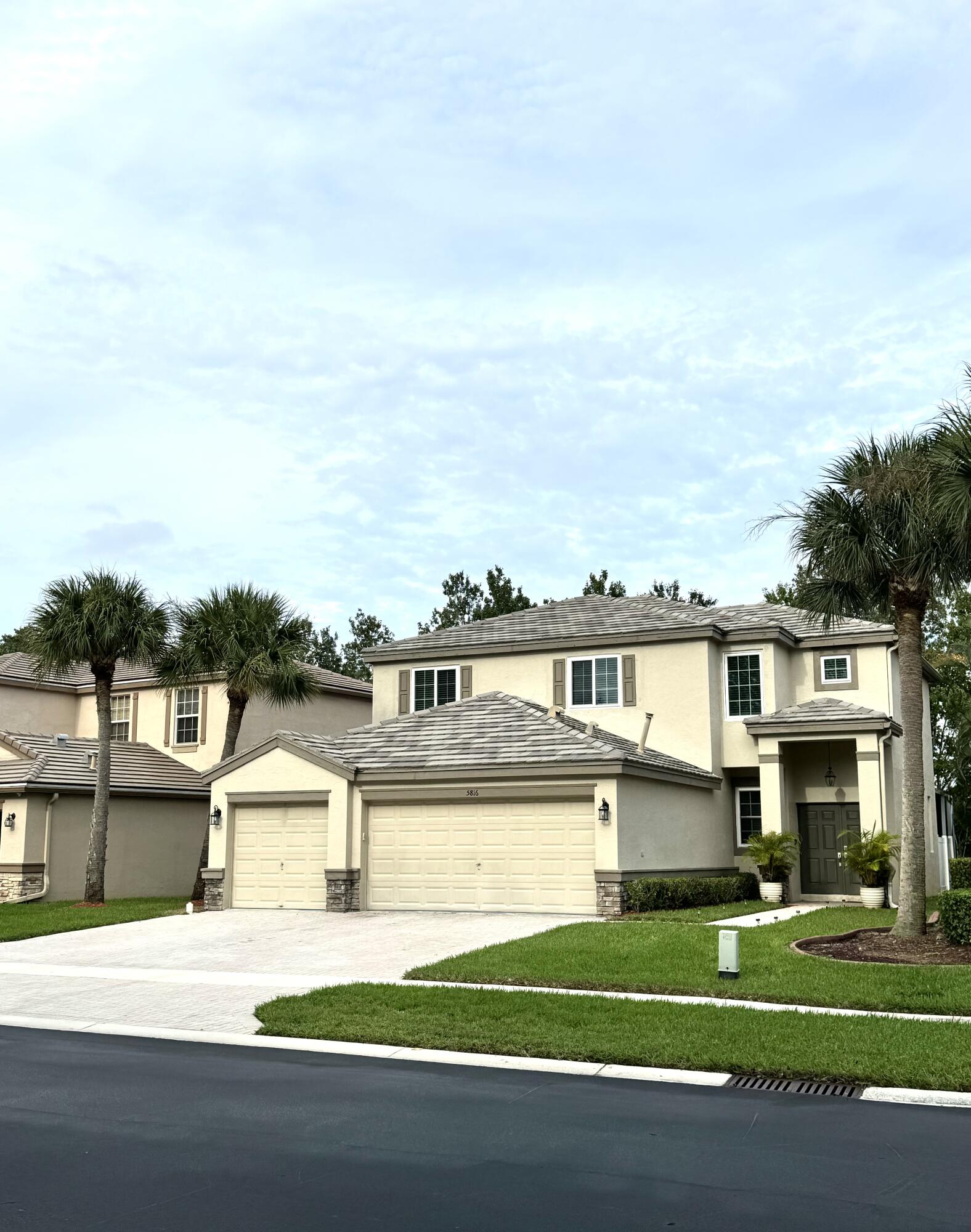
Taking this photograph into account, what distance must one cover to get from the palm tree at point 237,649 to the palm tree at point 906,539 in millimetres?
15068

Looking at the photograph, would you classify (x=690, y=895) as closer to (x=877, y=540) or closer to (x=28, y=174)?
(x=877, y=540)

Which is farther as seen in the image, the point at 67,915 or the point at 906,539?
the point at 67,915

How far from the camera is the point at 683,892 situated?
23.8m

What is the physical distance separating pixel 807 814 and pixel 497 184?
18.7 meters

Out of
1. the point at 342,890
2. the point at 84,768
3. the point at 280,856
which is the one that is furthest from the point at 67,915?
the point at 84,768

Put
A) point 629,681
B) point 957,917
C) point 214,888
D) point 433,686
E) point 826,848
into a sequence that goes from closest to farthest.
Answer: point 957,917 < point 214,888 < point 826,848 < point 629,681 < point 433,686

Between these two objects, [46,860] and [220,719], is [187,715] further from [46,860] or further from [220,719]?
[46,860]

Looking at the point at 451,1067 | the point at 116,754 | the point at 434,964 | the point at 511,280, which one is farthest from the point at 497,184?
the point at 116,754

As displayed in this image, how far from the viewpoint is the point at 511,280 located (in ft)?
65.8

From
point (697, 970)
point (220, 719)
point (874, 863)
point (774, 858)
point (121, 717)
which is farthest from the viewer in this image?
point (121, 717)

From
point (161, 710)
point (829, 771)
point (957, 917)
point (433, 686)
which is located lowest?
point (957, 917)

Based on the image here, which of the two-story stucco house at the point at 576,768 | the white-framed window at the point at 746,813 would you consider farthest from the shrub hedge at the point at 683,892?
the white-framed window at the point at 746,813

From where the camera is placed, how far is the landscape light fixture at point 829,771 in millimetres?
29422

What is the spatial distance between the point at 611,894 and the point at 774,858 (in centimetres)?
666
